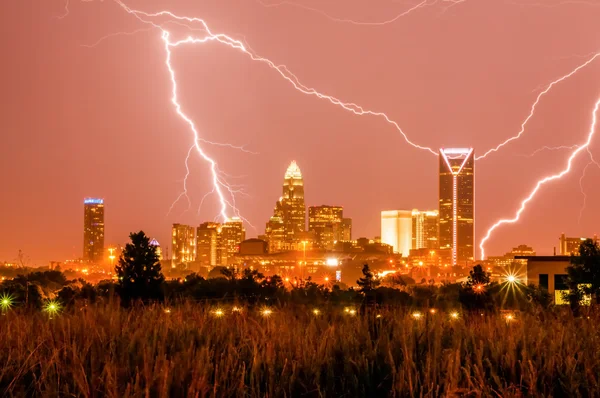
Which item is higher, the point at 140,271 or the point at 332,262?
the point at 140,271

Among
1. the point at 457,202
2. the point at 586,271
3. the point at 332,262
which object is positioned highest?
the point at 457,202

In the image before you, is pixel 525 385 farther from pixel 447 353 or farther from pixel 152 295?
pixel 152 295

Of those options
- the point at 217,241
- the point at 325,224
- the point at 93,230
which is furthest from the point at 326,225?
the point at 93,230

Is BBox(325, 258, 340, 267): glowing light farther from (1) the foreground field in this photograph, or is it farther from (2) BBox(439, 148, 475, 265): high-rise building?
(1) the foreground field

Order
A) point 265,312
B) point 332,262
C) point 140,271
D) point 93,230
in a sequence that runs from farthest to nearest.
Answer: point 93,230 → point 332,262 → point 140,271 → point 265,312

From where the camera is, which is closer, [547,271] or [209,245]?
→ [547,271]

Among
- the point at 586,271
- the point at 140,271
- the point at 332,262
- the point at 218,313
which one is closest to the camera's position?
the point at 218,313

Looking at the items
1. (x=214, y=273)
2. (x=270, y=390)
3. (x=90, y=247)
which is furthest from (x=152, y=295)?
(x=90, y=247)

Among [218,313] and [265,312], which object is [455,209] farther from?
[218,313]
